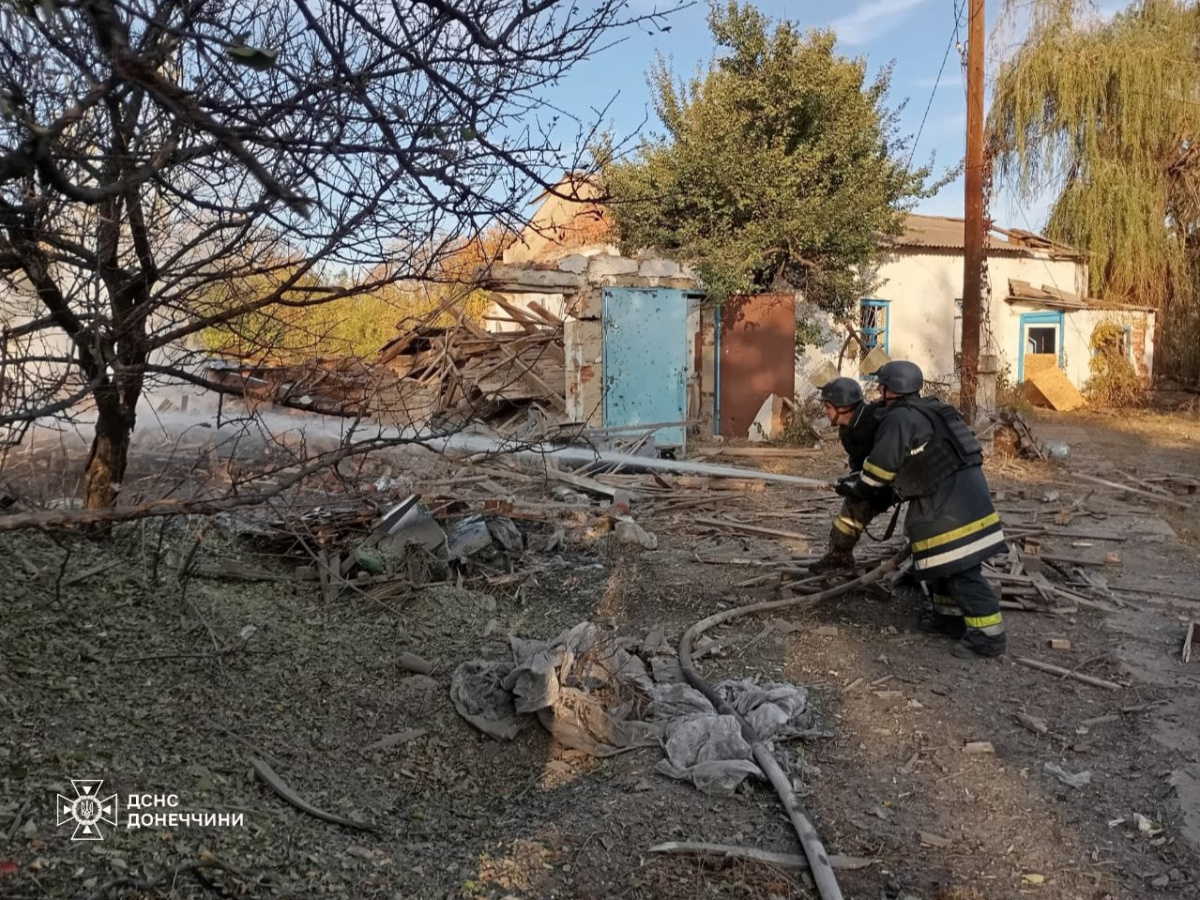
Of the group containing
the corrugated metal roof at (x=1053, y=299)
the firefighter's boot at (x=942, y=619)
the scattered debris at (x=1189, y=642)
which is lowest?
the scattered debris at (x=1189, y=642)

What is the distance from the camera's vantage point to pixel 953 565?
4965 mm

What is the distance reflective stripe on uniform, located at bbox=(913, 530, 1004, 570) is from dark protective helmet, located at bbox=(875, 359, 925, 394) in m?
0.94

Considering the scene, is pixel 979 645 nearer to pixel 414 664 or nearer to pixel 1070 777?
pixel 1070 777

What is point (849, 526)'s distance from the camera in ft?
18.0

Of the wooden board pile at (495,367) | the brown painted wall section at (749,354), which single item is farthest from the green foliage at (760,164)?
Answer: the wooden board pile at (495,367)

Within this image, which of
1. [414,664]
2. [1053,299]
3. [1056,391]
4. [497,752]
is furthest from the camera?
[1053,299]

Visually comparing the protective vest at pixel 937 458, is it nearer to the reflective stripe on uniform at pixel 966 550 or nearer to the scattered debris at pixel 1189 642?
the reflective stripe on uniform at pixel 966 550

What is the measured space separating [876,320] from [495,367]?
1066 cm

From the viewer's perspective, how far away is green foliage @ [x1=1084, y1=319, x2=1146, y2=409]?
821 inches

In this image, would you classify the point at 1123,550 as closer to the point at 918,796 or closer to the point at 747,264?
the point at 918,796

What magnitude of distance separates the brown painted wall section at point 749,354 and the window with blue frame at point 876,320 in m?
5.03

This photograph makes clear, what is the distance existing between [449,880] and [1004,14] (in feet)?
74.4

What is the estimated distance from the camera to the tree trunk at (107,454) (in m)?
4.60

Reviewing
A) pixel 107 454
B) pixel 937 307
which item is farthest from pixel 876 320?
pixel 107 454
